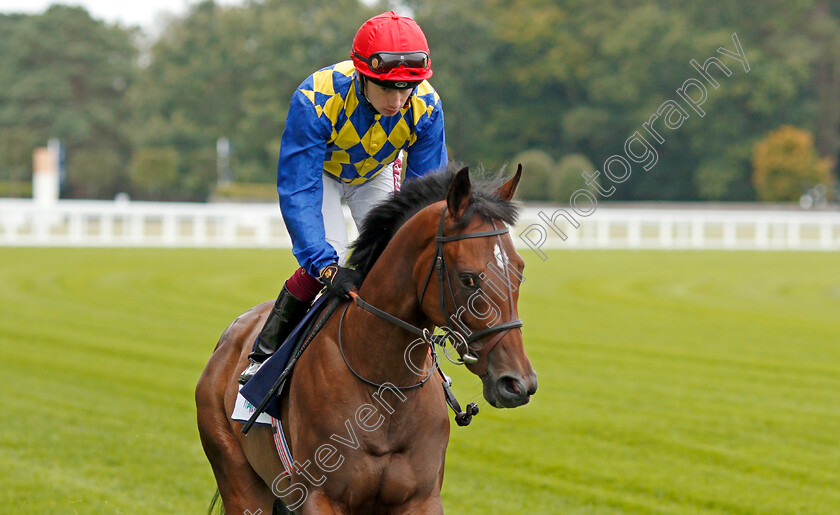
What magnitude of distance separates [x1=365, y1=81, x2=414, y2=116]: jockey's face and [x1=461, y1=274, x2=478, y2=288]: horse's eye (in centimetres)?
83

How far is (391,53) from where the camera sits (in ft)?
10.9

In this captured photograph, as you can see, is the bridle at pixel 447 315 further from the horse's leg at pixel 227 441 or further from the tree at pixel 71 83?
the tree at pixel 71 83

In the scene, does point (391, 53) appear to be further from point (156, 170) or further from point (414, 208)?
point (156, 170)

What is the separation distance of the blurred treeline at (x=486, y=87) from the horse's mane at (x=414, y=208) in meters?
38.2

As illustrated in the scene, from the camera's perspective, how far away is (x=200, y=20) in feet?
194

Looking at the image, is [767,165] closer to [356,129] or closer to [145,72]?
[145,72]

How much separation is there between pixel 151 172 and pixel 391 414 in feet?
161

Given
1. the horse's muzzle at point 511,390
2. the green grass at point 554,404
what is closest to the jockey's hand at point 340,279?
the horse's muzzle at point 511,390

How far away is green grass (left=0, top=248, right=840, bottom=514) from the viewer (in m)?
5.59

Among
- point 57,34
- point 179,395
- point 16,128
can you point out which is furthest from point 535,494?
point 57,34

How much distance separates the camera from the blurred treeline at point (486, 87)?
46.5 metres

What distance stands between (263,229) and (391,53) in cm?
2235

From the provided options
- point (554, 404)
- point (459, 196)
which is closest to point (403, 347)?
point (459, 196)

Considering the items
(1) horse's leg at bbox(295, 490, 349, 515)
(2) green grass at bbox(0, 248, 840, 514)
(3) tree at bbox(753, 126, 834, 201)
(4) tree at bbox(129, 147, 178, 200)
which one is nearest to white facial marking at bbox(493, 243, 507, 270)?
(1) horse's leg at bbox(295, 490, 349, 515)
